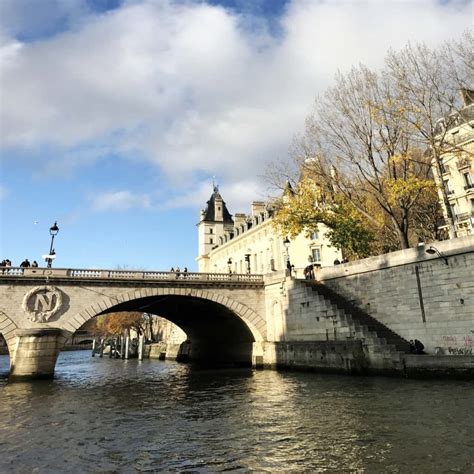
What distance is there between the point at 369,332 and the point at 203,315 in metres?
19.3

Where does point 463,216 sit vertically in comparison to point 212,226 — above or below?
below

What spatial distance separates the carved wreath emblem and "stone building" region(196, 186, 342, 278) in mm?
14678

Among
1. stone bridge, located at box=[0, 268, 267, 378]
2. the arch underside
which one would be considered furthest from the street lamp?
the arch underside

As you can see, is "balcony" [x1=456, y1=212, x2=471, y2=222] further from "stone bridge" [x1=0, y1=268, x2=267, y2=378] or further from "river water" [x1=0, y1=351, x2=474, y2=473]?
"river water" [x1=0, y1=351, x2=474, y2=473]

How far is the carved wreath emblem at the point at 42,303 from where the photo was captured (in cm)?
2372

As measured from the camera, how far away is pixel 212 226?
8075cm

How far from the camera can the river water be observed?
800 centimetres

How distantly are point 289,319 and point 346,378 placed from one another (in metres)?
7.84

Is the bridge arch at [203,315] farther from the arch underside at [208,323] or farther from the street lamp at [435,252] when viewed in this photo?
the street lamp at [435,252]

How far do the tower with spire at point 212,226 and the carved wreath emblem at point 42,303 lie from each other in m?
53.1

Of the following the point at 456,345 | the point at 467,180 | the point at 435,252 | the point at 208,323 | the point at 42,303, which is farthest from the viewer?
the point at 208,323

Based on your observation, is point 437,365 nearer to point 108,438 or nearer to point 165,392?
point 165,392

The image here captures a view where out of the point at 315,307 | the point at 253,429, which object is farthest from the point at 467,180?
the point at 253,429

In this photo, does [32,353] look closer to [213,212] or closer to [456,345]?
[456,345]
